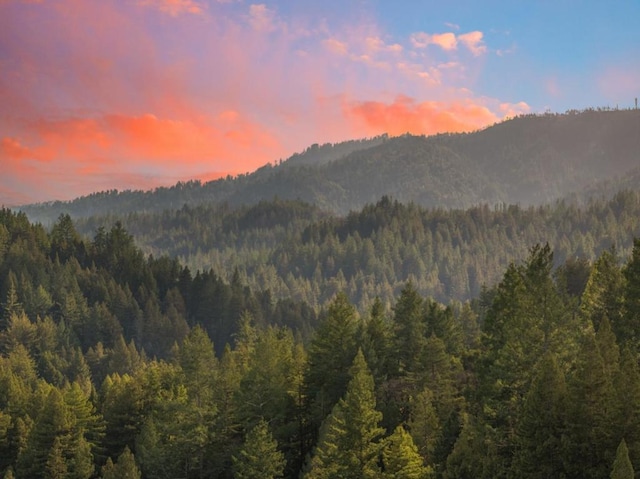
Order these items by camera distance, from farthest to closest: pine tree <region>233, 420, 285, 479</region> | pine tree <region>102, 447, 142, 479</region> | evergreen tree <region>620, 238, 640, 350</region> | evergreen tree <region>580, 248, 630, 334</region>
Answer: pine tree <region>102, 447, 142, 479</region>
pine tree <region>233, 420, 285, 479</region>
evergreen tree <region>580, 248, 630, 334</region>
evergreen tree <region>620, 238, 640, 350</region>

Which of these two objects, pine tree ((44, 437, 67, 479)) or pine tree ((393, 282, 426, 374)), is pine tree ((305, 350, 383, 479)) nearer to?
pine tree ((393, 282, 426, 374))

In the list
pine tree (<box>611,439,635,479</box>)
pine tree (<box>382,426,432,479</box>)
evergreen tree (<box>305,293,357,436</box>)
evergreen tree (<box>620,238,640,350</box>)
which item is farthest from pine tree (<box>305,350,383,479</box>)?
pine tree (<box>611,439,635,479</box>)

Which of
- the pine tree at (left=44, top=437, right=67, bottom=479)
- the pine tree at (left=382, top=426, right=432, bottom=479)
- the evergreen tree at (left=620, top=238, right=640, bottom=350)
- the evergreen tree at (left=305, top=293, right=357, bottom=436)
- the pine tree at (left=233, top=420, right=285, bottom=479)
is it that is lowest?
the pine tree at (left=44, top=437, right=67, bottom=479)

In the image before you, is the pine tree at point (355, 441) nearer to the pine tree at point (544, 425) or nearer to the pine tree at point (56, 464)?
the pine tree at point (544, 425)

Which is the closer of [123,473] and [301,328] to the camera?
[123,473]

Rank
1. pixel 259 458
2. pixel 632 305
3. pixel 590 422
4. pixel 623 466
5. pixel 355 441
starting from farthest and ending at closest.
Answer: pixel 259 458, pixel 632 305, pixel 355 441, pixel 590 422, pixel 623 466

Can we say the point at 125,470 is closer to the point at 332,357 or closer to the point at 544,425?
the point at 332,357

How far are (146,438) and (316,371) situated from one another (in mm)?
19764

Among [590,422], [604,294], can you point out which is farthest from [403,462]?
[604,294]

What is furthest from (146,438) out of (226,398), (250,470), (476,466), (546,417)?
(546,417)

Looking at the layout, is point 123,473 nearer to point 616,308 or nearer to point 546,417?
point 546,417

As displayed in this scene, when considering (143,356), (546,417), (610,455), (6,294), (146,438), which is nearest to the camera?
(610,455)

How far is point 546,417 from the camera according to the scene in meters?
34.4

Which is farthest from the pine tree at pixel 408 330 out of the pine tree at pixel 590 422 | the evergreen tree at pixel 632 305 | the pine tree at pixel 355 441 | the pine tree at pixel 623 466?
the pine tree at pixel 623 466
